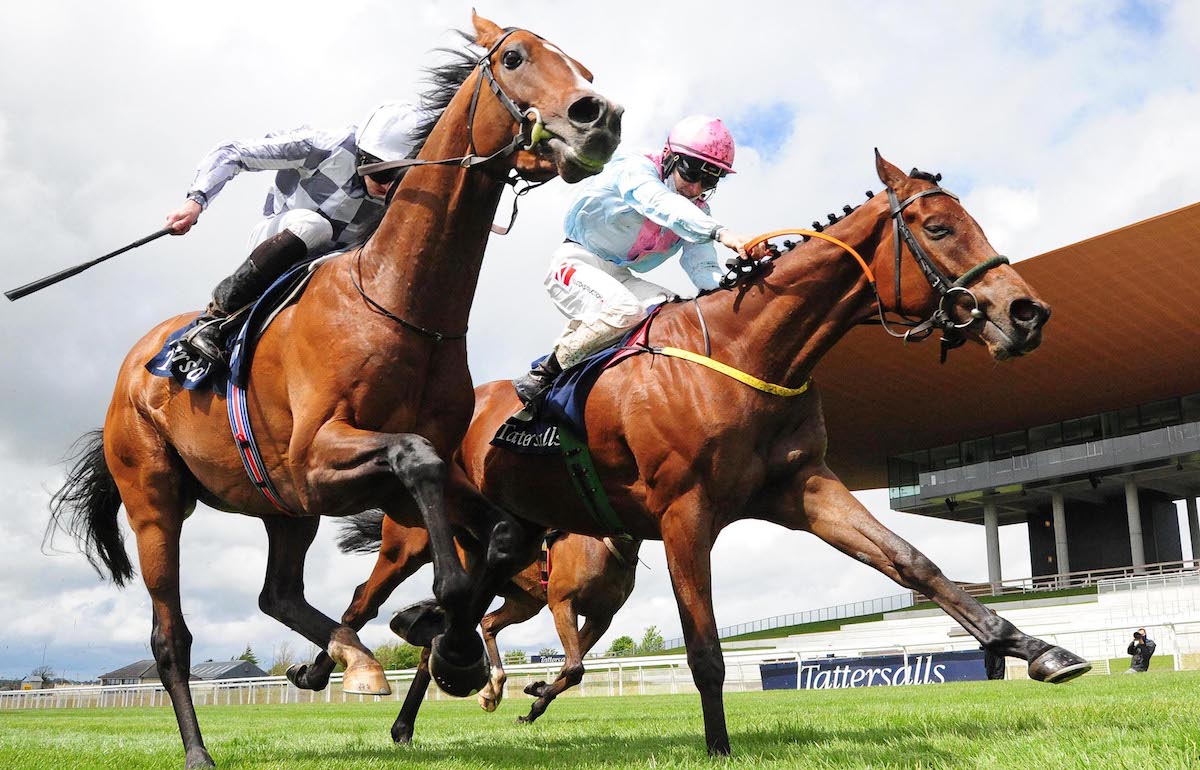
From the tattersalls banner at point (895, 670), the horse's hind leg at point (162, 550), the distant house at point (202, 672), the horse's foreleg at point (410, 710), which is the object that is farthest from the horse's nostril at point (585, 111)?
the distant house at point (202, 672)

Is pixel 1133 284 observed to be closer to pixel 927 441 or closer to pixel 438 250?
pixel 927 441

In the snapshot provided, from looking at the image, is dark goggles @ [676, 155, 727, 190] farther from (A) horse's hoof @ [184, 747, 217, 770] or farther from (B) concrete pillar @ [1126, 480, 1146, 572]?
(B) concrete pillar @ [1126, 480, 1146, 572]

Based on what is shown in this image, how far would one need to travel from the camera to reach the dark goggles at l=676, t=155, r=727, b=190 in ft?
18.4

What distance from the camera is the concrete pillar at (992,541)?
48.0 m

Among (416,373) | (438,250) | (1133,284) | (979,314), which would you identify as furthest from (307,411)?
(1133,284)

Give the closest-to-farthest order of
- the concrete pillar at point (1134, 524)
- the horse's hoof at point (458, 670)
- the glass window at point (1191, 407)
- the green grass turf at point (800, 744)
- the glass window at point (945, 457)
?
the green grass turf at point (800, 744) < the horse's hoof at point (458, 670) < the concrete pillar at point (1134, 524) < the glass window at point (1191, 407) < the glass window at point (945, 457)

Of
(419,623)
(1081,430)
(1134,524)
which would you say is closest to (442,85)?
(419,623)

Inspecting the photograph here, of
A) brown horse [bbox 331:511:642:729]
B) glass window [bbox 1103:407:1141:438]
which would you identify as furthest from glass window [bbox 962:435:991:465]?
brown horse [bbox 331:511:642:729]

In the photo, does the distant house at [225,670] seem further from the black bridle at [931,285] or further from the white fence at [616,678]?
the black bridle at [931,285]

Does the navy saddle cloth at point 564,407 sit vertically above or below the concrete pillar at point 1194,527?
below

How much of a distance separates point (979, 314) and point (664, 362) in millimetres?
1441

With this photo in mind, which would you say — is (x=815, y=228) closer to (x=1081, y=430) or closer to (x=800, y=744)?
(x=800, y=744)

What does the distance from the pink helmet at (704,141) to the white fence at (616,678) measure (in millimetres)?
12480

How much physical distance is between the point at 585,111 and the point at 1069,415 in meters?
46.3
